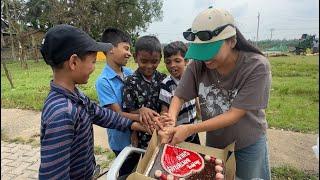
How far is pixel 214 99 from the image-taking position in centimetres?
185

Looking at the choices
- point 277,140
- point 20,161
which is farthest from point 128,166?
point 277,140

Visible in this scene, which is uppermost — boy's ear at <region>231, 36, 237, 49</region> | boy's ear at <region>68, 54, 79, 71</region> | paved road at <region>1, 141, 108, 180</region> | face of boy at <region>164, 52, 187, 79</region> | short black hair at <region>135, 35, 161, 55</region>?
boy's ear at <region>231, 36, 237, 49</region>

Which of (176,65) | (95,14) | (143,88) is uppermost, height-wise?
(95,14)

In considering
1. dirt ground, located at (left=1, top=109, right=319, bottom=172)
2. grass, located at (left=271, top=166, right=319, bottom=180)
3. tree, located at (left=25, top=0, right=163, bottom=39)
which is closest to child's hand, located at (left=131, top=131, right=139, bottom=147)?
grass, located at (left=271, top=166, right=319, bottom=180)

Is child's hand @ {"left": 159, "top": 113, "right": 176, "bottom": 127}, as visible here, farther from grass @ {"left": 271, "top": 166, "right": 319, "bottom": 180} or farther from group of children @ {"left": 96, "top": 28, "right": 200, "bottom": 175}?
grass @ {"left": 271, "top": 166, "right": 319, "bottom": 180}

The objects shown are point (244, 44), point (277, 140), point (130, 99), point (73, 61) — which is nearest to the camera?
point (73, 61)

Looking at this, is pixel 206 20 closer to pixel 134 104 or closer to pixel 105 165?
pixel 134 104

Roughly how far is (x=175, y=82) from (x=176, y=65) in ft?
0.39

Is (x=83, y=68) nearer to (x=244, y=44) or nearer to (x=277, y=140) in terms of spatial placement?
(x=244, y=44)

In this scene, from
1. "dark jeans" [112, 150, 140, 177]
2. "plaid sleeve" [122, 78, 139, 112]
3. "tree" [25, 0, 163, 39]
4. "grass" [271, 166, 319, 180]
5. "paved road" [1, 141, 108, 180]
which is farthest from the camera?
"tree" [25, 0, 163, 39]

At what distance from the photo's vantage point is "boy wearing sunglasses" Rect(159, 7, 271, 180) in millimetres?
1637

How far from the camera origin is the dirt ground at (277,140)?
13.3 feet

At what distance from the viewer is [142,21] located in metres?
32.2

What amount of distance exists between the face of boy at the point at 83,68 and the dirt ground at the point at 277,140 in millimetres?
2887
